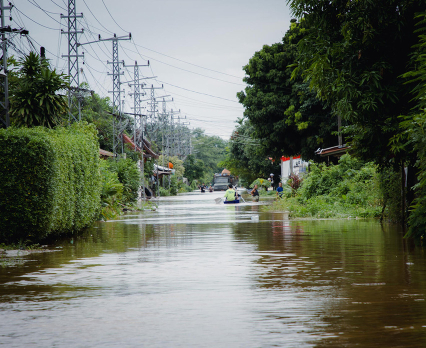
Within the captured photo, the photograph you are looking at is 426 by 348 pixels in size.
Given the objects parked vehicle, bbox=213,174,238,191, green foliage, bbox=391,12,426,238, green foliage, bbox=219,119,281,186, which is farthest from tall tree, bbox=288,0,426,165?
parked vehicle, bbox=213,174,238,191

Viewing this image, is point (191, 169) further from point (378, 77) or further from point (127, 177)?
point (378, 77)

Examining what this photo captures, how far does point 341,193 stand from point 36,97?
1536 centimetres

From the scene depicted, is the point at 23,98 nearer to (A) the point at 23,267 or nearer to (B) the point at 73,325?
(A) the point at 23,267

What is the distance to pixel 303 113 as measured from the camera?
38.7 meters

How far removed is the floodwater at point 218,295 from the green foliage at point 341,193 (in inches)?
361

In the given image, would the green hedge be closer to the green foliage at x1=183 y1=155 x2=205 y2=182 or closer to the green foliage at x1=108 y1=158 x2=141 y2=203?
the green foliage at x1=108 y1=158 x2=141 y2=203

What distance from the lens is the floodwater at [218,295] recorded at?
5422 mm

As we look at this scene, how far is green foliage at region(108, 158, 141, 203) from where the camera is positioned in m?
33.9

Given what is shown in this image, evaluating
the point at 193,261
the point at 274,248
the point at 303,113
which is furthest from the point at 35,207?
the point at 303,113

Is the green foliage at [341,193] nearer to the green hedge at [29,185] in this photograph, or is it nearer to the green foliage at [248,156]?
the green hedge at [29,185]

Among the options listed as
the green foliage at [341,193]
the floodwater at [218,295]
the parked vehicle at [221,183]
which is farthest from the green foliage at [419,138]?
the parked vehicle at [221,183]

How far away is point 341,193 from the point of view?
2709cm

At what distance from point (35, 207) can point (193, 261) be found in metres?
4.20

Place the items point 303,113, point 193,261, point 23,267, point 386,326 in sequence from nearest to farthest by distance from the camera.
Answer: point 386,326
point 23,267
point 193,261
point 303,113
